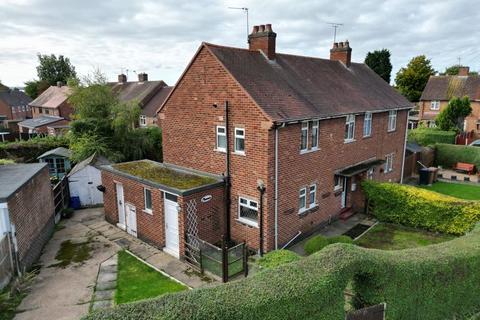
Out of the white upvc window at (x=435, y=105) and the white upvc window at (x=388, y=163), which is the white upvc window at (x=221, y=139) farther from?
the white upvc window at (x=435, y=105)

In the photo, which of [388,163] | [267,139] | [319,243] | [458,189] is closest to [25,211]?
[267,139]

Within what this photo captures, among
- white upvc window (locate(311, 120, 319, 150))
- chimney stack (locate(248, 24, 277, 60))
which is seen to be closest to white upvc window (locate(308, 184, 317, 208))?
white upvc window (locate(311, 120, 319, 150))

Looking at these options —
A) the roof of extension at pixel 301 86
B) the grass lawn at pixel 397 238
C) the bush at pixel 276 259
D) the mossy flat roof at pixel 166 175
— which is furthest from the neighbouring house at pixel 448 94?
the bush at pixel 276 259

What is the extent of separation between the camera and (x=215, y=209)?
13633 millimetres

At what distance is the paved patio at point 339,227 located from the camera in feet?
47.1

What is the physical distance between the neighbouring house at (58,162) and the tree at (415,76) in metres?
56.7

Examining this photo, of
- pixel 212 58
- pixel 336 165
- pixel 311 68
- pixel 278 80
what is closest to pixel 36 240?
pixel 212 58

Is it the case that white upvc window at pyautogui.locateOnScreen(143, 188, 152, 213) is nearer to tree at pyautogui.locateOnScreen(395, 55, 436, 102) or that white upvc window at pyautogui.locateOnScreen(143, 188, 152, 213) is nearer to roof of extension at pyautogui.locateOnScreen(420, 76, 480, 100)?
roof of extension at pyautogui.locateOnScreen(420, 76, 480, 100)

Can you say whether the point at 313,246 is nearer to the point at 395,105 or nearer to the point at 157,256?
the point at 157,256

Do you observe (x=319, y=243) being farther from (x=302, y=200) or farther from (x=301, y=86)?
(x=301, y=86)

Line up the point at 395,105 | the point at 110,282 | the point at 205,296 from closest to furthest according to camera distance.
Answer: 1. the point at 205,296
2. the point at 110,282
3. the point at 395,105

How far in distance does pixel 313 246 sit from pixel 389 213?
6184 mm

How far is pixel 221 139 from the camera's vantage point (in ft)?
46.0

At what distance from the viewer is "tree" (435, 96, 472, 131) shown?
3316 centimetres
